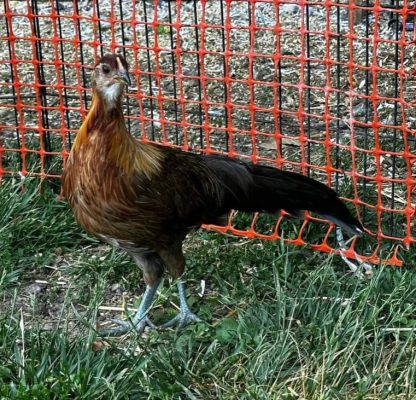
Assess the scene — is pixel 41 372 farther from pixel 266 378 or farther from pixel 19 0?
pixel 19 0

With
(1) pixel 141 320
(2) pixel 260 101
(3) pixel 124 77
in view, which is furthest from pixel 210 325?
(2) pixel 260 101

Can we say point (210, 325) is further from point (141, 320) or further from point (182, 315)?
point (141, 320)

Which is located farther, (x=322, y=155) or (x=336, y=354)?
(x=322, y=155)

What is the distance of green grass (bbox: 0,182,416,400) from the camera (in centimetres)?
411

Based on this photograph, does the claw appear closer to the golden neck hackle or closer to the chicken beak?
the golden neck hackle

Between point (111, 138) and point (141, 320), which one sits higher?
point (111, 138)

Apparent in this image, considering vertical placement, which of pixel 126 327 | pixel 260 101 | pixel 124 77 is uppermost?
pixel 124 77

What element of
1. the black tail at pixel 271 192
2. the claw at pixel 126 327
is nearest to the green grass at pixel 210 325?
the claw at pixel 126 327

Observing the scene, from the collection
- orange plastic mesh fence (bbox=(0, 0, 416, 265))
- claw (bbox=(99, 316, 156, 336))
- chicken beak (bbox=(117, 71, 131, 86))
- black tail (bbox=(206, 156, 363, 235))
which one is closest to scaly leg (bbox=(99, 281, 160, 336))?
claw (bbox=(99, 316, 156, 336))

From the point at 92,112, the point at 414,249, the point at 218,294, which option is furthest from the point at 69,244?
the point at 414,249

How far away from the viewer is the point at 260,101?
7180mm

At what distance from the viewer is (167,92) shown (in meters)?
7.45

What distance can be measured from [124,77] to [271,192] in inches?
39.3

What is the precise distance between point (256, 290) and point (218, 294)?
0.65 feet
